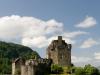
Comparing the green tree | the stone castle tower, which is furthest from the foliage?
the stone castle tower

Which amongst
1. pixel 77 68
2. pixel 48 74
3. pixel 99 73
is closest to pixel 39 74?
pixel 48 74

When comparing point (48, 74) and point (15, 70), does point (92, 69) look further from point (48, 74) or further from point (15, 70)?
point (15, 70)

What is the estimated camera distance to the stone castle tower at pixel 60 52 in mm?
100562

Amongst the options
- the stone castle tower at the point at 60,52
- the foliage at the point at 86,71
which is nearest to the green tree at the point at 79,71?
the foliage at the point at 86,71

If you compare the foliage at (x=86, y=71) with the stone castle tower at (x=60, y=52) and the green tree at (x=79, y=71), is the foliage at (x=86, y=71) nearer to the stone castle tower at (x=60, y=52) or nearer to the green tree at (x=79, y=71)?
the green tree at (x=79, y=71)

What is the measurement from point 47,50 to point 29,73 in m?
16.1

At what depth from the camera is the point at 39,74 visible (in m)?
88.3

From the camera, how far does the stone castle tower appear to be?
3959 inches

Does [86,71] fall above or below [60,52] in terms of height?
below

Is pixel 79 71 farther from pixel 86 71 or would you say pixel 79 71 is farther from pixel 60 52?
pixel 60 52

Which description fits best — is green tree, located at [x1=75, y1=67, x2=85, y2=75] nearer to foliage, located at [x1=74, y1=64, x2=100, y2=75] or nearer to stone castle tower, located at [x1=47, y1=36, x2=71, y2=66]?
foliage, located at [x1=74, y1=64, x2=100, y2=75]

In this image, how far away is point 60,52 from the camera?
101 m

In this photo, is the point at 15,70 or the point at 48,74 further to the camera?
the point at 15,70

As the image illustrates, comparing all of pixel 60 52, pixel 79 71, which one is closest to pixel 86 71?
pixel 79 71
